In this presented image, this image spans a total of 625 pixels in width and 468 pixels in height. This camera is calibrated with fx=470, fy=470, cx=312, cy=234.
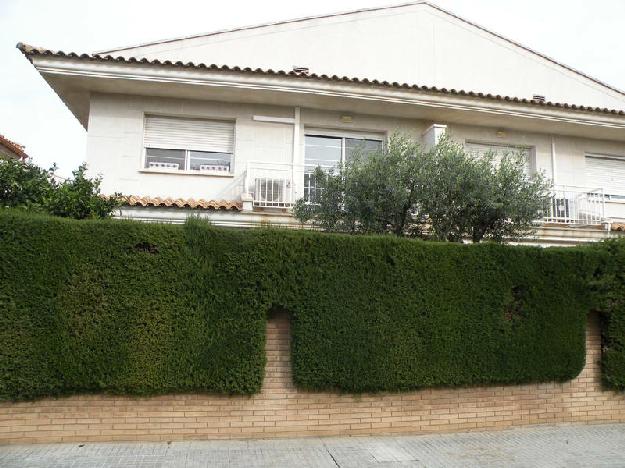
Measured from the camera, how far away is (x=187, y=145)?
10.0 meters

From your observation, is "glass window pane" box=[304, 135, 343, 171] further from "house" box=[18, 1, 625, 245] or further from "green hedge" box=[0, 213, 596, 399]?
"green hedge" box=[0, 213, 596, 399]

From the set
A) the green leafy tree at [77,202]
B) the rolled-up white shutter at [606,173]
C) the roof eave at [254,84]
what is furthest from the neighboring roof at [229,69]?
the green leafy tree at [77,202]

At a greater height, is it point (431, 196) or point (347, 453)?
point (431, 196)

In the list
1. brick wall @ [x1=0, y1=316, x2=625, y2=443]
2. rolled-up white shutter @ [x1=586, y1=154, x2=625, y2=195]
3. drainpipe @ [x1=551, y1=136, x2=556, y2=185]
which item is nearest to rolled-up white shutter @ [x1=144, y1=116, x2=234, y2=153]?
brick wall @ [x1=0, y1=316, x2=625, y2=443]

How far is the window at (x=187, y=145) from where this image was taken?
392 inches

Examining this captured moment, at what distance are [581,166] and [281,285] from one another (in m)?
9.25

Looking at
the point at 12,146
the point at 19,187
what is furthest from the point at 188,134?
the point at 12,146

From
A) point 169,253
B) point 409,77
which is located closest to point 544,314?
point 169,253

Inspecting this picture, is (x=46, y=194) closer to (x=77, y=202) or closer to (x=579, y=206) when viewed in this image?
(x=77, y=202)

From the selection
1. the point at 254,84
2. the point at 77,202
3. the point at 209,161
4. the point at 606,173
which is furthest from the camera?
the point at 606,173

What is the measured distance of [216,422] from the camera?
6.07 metres

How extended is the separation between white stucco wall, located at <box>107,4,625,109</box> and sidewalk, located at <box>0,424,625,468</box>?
9192 millimetres

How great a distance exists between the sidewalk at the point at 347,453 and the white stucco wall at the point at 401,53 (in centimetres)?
919

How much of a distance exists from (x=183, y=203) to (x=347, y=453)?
5.25 m
